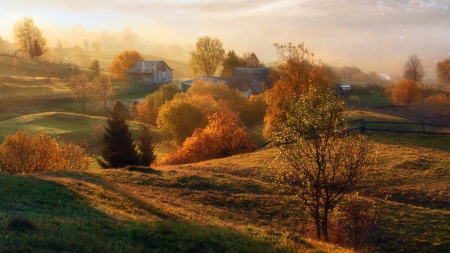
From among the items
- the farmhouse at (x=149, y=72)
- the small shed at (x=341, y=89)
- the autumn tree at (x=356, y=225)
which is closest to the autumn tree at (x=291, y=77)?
the autumn tree at (x=356, y=225)

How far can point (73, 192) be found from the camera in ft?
64.0

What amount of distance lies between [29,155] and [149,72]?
237 ft

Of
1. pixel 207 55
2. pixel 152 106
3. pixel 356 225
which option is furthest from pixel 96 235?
pixel 207 55

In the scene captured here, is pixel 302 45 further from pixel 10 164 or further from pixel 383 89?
pixel 383 89

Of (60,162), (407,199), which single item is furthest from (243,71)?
(407,199)

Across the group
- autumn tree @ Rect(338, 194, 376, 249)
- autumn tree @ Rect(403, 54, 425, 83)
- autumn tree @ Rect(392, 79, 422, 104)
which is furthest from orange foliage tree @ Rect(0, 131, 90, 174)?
autumn tree @ Rect(403, 54, 425, 83)

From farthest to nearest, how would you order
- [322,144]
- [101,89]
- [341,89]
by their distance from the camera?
1. [341,89]
2. [101,89]
3. [322,144]

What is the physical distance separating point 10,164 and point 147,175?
1402 centimetres

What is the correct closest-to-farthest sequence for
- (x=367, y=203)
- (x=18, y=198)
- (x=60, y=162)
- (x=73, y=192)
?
(x=18, y=198), (x=73, y=192), (x=367, y=203), (x=60, y=162)

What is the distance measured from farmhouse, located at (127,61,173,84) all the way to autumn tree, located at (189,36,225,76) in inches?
519

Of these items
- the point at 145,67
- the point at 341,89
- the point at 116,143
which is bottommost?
the point at 116,143

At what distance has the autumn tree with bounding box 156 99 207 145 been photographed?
5547cm

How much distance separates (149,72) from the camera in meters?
104

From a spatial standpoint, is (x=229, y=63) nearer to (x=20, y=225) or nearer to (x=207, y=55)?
(x=207, y=55)
